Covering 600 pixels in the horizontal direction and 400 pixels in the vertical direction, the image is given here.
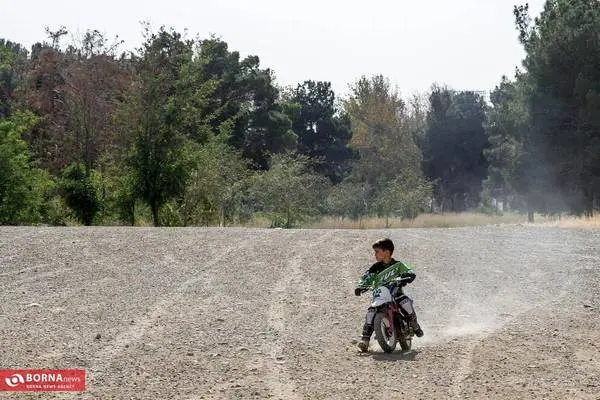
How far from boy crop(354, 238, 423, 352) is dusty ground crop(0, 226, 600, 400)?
29 cm

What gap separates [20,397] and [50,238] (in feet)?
51.9

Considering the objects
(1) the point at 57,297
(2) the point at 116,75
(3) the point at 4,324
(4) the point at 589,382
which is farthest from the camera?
(2) the point at 116,75

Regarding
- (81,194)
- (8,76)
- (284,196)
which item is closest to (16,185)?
(81,194)

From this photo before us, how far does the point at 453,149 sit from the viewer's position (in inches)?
3211

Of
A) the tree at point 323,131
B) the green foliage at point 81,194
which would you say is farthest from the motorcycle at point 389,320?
the tree at point 323,131

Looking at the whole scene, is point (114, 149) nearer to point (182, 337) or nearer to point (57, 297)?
point (57, 297)

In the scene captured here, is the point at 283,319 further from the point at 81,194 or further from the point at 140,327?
the point at 81,194

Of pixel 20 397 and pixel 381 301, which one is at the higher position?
pixel 381 301

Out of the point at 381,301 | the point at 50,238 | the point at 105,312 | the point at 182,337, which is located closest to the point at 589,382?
the point at 381,301

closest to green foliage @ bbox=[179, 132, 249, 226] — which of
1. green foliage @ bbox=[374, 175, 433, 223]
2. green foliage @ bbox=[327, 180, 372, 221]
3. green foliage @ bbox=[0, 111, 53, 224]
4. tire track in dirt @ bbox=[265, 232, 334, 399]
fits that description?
green foliage @ bbox=[0, 111, 53, 224]

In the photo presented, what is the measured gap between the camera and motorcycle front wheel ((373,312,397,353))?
30.2 ft

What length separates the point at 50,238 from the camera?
2245 centimetres

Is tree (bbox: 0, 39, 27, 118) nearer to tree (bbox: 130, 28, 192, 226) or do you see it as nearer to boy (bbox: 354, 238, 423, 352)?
tree (bbox: 130, 28, 192, 226)

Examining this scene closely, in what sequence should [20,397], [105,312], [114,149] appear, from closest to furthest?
[20,397] < [105,312] < [114,149]
